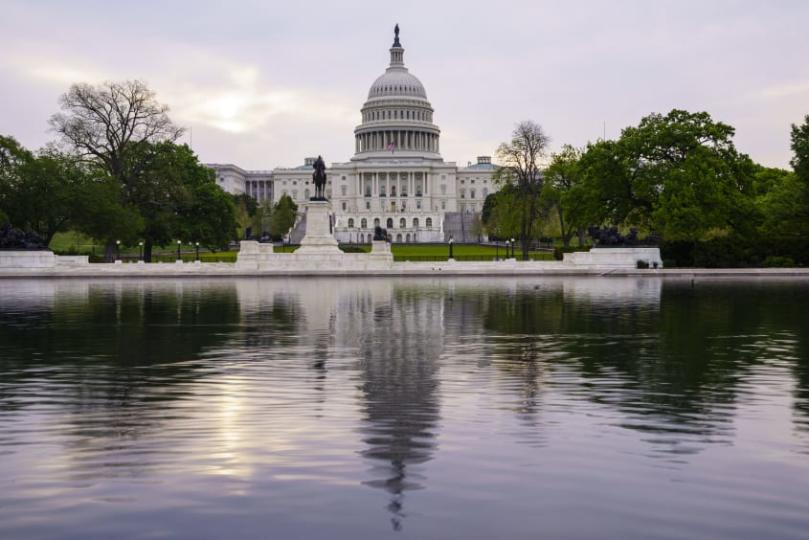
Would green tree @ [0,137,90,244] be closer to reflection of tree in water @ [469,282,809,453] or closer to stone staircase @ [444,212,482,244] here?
reflection of tree in water @ [469,282,809,453]

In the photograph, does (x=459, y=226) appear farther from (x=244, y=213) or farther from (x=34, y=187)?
(x=34, y=187)

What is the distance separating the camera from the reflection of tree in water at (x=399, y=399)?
7871 millimetres

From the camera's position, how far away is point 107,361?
603 inches

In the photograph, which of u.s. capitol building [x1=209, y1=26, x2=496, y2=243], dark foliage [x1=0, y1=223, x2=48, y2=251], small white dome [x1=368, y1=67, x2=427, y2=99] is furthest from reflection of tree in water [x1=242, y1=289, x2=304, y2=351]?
small white dome [x1=368, y1=67, x2=427, y2=99]

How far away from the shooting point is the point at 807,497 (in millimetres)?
7234

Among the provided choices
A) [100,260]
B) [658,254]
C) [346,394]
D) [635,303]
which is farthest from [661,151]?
[346,394]

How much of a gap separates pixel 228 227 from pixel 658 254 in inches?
1365

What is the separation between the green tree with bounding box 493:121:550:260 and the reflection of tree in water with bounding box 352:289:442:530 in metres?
49.2

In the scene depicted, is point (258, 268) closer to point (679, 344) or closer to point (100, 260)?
point (100, 260)

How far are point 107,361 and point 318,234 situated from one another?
47987 mm

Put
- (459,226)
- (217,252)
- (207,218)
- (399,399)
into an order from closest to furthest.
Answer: (399,399) < (207,218) < (217,252) < (459,226)

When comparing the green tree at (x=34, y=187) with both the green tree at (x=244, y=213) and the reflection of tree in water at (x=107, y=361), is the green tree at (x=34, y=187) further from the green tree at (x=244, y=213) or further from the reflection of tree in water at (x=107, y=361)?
the green tree at (x=244, y=213)

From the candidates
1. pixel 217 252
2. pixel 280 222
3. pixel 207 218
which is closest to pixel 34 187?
pixel 207 218

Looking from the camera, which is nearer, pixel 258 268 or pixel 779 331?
A: pixel 779 331
